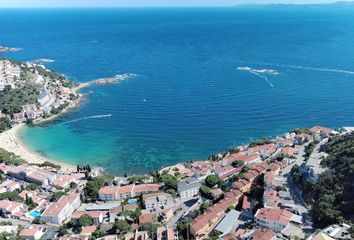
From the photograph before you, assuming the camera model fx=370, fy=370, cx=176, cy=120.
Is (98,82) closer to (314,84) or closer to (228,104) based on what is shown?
(228,104)

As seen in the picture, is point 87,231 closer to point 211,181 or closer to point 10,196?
point 10,196

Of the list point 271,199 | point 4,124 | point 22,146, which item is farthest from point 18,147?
point 271,199

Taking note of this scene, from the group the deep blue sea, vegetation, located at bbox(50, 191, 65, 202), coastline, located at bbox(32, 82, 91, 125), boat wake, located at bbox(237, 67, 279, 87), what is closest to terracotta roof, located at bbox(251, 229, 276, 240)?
the deep blue sea

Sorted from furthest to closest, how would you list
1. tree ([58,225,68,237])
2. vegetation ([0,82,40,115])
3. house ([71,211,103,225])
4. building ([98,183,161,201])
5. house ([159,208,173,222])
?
vegetation ([0,82,40,115]) → building ([98,183,161,201]) → house ([71,211,103,225]) → house ([159,208,173,222]) → tree ([58,225,68,237])

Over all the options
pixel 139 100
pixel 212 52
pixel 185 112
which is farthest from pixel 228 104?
pixel 212 52

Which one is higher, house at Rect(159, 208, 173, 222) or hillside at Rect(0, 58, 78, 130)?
hillside at Rect(0, 58, 78, 130)

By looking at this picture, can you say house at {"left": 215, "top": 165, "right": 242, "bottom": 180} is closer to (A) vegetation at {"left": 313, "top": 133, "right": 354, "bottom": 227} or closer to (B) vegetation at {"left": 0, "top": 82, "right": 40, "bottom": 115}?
(A) vegetation at {"left": 313, "top": 133, "right": 354, "bottom": 227}
